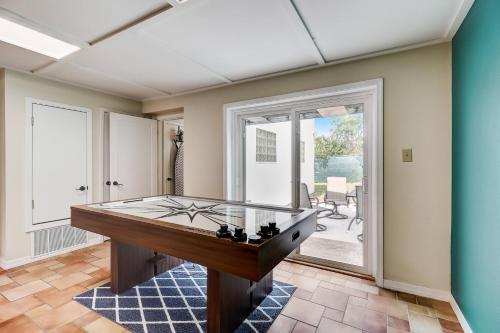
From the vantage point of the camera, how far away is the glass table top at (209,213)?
6.03 feet

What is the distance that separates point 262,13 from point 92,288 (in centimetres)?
297

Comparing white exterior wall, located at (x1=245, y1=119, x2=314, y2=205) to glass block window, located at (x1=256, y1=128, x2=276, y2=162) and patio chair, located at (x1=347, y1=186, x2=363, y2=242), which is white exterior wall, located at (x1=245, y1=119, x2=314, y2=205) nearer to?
glass block window, located at (x1=256, y1=128, x2=276, y2=162)

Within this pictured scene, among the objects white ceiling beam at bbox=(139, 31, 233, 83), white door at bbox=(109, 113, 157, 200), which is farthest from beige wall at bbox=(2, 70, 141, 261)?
white ceiling beam at bbox=(139, 31, 233, 83)

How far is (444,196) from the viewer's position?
2283 millimetres

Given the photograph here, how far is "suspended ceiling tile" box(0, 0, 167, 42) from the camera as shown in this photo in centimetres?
172

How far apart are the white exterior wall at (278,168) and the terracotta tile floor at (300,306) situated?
106 centimetres

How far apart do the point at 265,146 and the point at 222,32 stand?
1.83 metres

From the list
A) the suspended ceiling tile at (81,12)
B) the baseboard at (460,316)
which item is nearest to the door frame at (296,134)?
the baseboard at (460,316)

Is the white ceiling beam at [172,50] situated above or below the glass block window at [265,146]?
above

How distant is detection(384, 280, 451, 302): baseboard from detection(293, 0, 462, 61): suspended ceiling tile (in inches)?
91.0

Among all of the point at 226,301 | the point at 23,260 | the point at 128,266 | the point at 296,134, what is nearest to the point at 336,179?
the point at 296,134

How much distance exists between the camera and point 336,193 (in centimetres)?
306

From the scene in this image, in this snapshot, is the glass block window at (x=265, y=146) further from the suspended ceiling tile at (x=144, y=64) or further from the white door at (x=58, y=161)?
the white door at (x=58, y=161)

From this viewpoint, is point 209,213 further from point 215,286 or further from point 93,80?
point 93,80
